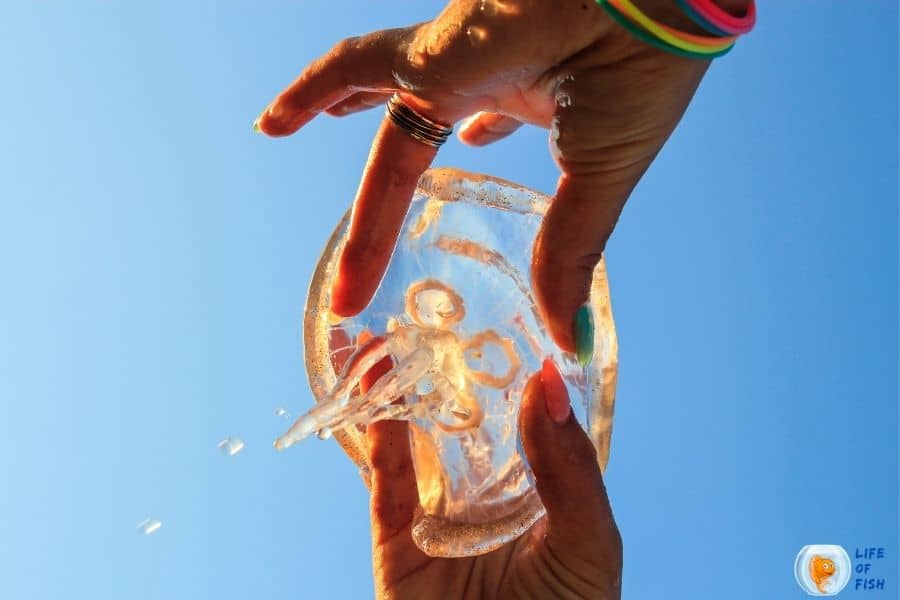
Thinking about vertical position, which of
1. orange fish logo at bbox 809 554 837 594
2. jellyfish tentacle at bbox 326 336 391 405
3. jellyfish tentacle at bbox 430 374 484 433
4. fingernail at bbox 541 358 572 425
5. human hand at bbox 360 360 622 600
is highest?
jellyfish tentacle at bbox 326 336 391 405

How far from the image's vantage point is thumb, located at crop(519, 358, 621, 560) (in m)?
1.36

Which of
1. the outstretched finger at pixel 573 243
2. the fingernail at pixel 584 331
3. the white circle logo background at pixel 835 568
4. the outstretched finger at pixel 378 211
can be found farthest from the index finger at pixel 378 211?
the white circle logo background at pixel 835 568

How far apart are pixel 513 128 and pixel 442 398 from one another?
2.81 feet

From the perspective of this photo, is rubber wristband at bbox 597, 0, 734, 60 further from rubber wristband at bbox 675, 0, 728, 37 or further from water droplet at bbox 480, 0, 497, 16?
water droplet at bbox 480, 0, 497, 16

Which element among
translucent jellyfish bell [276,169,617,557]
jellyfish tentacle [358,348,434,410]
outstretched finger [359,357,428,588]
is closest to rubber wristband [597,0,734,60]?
translucent jellyfish bell [276,169,617,557]

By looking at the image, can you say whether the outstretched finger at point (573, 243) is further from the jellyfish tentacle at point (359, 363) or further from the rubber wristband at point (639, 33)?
the jellyfish tentacle at point (359, 363)

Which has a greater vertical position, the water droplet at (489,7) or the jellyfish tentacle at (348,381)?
the water droplet at (489,7)

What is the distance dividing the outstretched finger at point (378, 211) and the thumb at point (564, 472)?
1.68 feet

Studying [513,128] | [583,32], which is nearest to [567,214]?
[583,32]

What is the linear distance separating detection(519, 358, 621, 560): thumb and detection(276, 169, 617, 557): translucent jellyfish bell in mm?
231

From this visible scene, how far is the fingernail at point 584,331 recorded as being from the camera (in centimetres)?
135

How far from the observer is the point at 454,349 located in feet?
5.81

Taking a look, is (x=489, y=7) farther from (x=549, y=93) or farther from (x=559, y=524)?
(x=559, y=524)

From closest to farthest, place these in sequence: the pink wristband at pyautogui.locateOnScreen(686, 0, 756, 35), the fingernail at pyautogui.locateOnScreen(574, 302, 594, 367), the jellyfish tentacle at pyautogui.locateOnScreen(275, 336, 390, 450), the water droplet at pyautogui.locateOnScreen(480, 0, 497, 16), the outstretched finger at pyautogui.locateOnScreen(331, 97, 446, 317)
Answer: the pink wristband at pyautogui.locateOnScreen(686, 0, 756, 35) → the water droplet at pyautogui.locateOnScreen(480, 0, 497, 16) → the fingernail at pyautogui.locateOnScreen(574, 302, 594, 367) → the outstretched finger at pyautogui.locateOnScreen(331, 97, 446, 317) → the jellyfish tentacle at pyautogui.locateOnScreen(275, 336, 390, 450)
